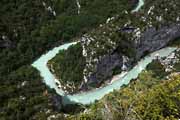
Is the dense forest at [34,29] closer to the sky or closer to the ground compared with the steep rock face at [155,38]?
closer to the sky

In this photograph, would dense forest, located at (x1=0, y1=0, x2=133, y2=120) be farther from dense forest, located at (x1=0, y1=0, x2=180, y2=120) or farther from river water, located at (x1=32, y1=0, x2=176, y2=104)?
river water, located at (x1=32, y1=0, x2=176, y2=104)

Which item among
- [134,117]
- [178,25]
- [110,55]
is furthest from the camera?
[178,25]

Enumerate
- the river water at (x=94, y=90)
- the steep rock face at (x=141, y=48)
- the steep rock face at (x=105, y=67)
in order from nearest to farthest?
Result: the river water at (x=94, y=90), the steep rock face at (x=105, y=67), the steep rock face at (x=141, y=48)

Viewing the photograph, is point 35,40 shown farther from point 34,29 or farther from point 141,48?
point 141,48

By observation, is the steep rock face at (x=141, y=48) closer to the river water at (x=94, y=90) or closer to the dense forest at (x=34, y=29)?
the river water at (x=94, y=90)

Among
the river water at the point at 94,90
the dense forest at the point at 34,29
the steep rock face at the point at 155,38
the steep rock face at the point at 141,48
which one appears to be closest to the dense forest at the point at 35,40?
the dense forest at the point at 34,29

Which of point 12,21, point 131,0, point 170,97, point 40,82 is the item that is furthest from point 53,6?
point 170,97

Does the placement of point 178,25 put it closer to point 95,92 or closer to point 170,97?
point 95,92
